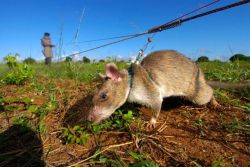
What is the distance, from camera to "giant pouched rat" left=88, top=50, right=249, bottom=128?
3.79 meters

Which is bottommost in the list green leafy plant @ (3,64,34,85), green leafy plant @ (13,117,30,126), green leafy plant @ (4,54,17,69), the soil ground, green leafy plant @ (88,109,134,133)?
the soil ground

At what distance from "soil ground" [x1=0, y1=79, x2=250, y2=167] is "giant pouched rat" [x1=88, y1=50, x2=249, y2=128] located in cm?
25

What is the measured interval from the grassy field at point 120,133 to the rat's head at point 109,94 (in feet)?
0.43

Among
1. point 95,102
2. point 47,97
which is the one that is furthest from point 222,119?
point 47,97

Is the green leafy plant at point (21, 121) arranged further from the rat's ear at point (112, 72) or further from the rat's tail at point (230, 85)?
the rat's tail at point (230, 85)

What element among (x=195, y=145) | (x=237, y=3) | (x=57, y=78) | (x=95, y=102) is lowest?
(x=195, y=145)

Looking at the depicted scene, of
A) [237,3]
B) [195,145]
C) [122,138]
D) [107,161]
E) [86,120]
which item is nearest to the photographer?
[237,3]

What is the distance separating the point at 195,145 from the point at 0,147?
228 centimetres

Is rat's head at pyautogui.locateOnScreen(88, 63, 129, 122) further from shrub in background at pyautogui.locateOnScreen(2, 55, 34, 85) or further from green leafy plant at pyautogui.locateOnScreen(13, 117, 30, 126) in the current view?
shrub in background at pyautogui.locateOnScreen(2, 55, 34, 85)

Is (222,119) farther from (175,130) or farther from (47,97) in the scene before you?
(47,97)

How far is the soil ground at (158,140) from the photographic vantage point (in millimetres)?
3043

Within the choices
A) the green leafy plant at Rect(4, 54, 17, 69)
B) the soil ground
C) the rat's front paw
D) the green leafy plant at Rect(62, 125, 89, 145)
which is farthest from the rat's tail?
the green leafy plant at Rect(4, 54, 17, 69)

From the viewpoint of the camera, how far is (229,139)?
3.33 m

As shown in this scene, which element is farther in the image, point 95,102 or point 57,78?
point 57,78
